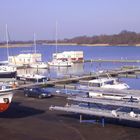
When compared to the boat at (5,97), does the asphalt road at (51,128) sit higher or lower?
lower

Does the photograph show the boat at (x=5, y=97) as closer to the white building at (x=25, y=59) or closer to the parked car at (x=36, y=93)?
the parked car at (x=36, y=93)

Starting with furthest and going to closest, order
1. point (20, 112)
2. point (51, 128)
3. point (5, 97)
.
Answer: point (20, 112), point (5, 97), point (51, 128)

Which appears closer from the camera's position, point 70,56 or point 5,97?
point 5,97

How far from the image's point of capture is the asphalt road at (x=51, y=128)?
19.3m

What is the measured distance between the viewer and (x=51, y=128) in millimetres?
21234

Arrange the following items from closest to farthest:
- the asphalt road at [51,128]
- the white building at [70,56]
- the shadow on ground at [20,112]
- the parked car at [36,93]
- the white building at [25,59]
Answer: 1. the asphalt road at [51,128]
2. the shadow on ground at [20,112]
3. the parked car at [36,93]
4. the white building at [25,59]
5. the white building at [70,56]

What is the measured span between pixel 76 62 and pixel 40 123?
7956 centimetres

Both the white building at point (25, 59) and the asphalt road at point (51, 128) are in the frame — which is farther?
the white building at point (25, 59)

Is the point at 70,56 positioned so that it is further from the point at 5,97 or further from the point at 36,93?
the point at 5,97

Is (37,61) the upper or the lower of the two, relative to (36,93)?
lower

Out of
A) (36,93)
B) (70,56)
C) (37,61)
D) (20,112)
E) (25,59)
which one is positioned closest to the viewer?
(20,112)

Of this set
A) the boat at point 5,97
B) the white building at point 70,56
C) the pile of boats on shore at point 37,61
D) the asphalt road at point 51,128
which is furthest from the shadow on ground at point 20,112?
the white building at point 70,56

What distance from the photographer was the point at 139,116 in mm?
20016

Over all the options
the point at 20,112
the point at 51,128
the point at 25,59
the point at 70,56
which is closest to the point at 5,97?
the point at 20,112
